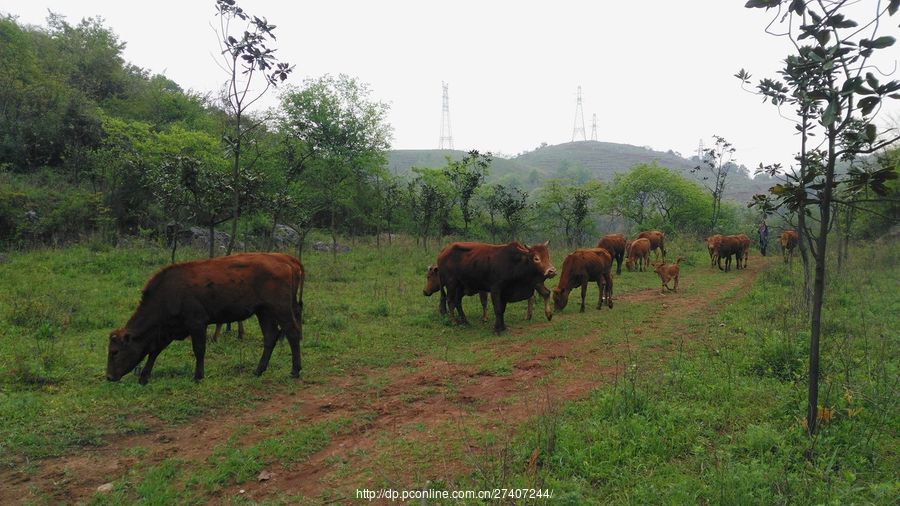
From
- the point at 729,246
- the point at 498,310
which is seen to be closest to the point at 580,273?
the point at 498,310

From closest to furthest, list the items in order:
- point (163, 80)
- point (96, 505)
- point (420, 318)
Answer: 1. point (96, 505)
2. point (420, 318)
3. point (163, 80)

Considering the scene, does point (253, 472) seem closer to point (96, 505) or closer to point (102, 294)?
point (96, 505)

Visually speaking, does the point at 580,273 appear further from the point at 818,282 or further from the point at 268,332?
the point at 818,282

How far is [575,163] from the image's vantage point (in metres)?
143

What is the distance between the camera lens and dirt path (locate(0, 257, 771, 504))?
475 centimetres

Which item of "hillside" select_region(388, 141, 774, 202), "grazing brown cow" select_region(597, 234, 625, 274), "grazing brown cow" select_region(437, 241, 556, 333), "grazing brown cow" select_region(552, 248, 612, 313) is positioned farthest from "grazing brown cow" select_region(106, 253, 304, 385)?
"hillside" select_region(388, 141, 774, 202)

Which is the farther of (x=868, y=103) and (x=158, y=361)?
(x=158, y=361)

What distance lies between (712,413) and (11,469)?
7.56 m

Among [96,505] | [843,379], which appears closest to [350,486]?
[96,505]

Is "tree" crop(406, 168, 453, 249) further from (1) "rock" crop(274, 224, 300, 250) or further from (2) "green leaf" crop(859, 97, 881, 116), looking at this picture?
(2) "green leaf" crop(859, 97, 881, 116)

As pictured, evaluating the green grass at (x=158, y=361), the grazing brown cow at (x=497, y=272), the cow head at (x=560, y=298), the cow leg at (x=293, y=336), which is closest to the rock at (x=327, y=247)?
the green grass at (x=158, y=361)

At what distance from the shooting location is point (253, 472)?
5004mm

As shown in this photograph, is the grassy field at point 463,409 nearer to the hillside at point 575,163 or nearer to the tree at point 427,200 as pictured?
the tree at point 427,200

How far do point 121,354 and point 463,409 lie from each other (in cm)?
547
